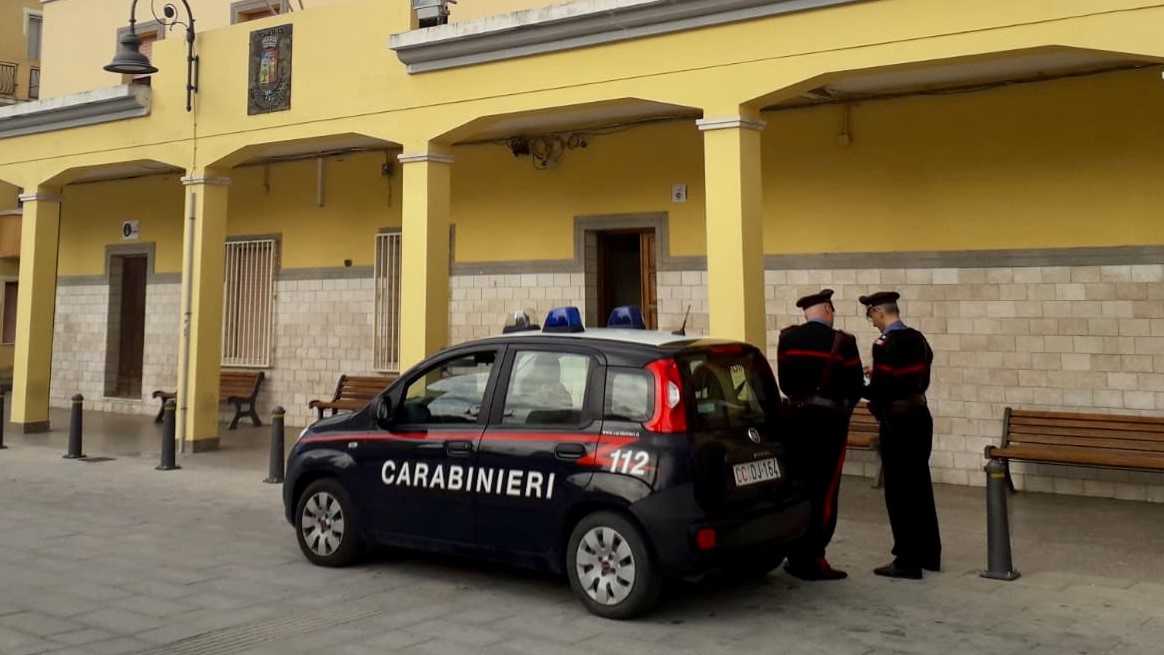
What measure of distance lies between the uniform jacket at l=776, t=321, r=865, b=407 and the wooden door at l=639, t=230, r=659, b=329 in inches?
227

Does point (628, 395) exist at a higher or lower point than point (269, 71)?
lower

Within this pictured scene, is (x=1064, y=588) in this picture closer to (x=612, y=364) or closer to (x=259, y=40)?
(x=612, y=364)

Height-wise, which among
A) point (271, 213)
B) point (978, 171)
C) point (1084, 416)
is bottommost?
point (1084, 416)

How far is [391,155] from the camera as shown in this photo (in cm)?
1407

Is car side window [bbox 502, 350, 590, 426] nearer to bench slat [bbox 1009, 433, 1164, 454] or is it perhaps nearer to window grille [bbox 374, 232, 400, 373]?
bench slat [bbox 1009, 433, 1164, 454]

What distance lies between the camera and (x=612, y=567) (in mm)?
5324

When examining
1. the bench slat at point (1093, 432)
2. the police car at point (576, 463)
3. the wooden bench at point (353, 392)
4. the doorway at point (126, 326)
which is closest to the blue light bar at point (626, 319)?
the police car at point (576, 463)

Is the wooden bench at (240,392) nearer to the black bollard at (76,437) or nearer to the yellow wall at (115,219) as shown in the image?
the yellow wall at (115,219)

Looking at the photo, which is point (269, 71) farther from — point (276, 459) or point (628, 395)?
point (628, 395)

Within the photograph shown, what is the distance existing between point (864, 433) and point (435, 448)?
534cm

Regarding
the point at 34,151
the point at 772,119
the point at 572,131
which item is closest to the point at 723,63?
the point at 772,119

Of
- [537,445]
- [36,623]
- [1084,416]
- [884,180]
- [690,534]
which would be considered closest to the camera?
[690,534]

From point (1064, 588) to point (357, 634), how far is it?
→ 4.29m


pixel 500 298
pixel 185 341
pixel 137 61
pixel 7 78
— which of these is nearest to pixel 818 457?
pixel 500 298
